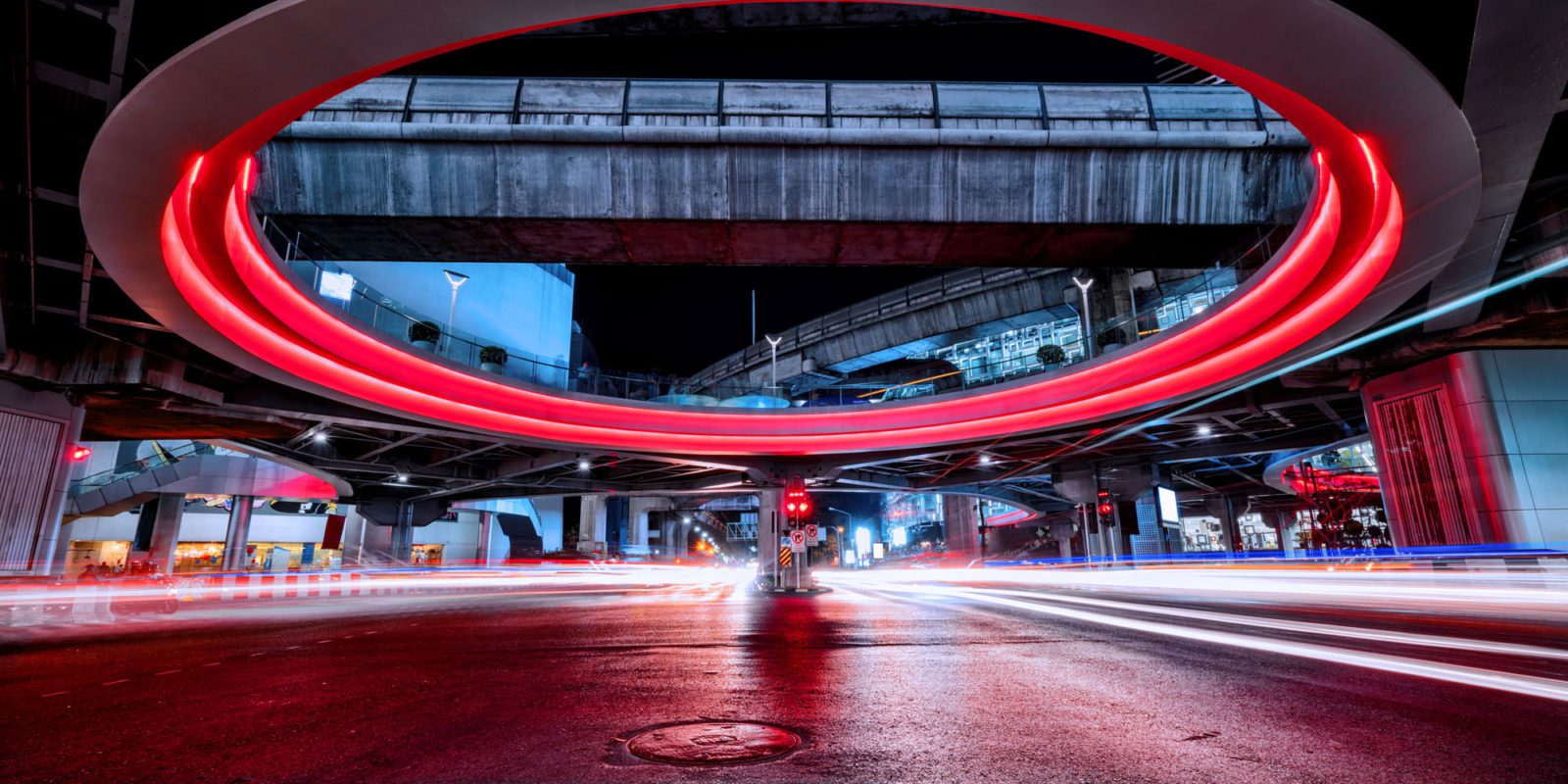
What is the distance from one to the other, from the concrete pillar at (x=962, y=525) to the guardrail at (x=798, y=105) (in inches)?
2070

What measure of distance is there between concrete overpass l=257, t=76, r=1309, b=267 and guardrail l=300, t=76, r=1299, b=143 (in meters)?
0.04

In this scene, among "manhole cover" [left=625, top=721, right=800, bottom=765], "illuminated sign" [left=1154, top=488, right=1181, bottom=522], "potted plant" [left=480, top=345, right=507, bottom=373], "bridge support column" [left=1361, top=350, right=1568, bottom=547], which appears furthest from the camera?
"illuminated sign" [left=1154, top=488, right=1181, bottom=522]

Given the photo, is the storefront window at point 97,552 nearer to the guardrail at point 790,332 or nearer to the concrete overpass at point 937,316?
the guardrail at point 790,332

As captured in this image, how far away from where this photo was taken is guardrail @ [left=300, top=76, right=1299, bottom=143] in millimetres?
14422

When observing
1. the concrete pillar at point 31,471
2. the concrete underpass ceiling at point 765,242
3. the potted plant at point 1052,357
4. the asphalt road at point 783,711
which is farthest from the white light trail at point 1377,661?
the concrete pillar at point 31,471

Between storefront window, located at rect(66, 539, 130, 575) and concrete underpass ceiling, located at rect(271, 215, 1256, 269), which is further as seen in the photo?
storefront window, located at rect(66, 539, 130, 575)

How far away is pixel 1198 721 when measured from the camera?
4816mm

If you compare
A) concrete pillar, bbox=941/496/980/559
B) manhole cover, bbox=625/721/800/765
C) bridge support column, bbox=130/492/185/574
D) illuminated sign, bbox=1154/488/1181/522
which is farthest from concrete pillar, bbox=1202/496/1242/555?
bridge support column, bbox=130/492/185/574

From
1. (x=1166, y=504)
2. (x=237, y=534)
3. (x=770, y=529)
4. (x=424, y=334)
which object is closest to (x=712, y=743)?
(x=424, y=334)

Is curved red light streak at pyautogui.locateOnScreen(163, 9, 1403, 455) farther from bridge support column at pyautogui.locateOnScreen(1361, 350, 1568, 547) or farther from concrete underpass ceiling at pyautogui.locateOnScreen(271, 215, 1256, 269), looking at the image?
bridge support column at pyautogui.locateOnScreen(1361, 350, 1568, 547)

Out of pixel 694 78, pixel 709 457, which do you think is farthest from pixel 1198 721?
pixel 709 457

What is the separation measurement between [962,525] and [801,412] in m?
47.8

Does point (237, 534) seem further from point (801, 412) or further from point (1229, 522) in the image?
point (1229, 522)

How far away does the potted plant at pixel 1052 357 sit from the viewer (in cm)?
2222
